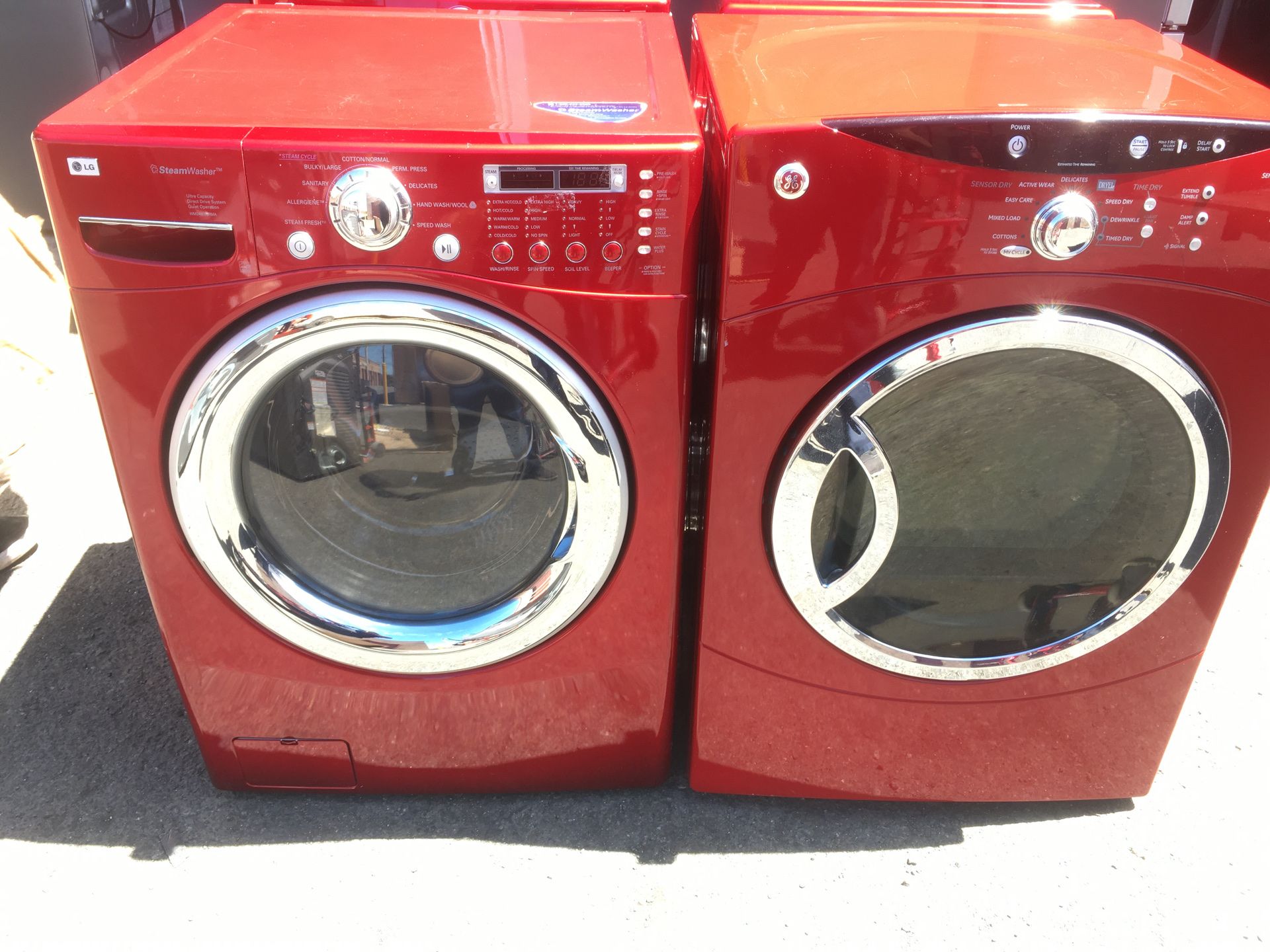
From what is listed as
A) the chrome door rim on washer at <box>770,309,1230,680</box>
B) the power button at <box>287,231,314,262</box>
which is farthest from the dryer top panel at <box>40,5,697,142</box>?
the chrome door rim on washer at <box>770,309,1230,680</box>

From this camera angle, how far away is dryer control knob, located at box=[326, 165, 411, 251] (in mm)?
1165

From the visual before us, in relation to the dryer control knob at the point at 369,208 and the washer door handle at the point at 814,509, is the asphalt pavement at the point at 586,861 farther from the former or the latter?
the dryer control knob at the point at 369,208

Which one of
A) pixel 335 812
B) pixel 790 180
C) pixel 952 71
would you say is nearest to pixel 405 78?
pixel 790 180

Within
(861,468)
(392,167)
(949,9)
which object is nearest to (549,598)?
(861,468)

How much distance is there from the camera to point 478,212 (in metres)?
1.19

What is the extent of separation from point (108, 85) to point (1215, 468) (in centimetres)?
157

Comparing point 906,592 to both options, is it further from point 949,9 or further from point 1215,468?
point 949,9

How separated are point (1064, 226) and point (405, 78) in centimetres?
89

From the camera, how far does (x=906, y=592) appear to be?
149 centimetres

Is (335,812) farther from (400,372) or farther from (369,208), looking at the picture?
(369,208)

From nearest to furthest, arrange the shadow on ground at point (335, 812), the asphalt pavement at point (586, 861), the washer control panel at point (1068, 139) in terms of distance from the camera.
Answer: the washer control panel at point (1068, 139)
the asphalt pavement at point (586, 861)
the shadow on ground at point (335, 812)

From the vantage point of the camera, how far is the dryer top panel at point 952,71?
3.87 feet

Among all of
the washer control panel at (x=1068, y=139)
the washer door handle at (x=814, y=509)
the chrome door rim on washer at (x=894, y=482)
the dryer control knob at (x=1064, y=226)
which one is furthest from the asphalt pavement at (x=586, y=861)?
the washer control panel at (x=1068, y=139)

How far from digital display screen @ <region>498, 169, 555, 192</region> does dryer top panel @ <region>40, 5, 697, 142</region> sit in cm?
4
